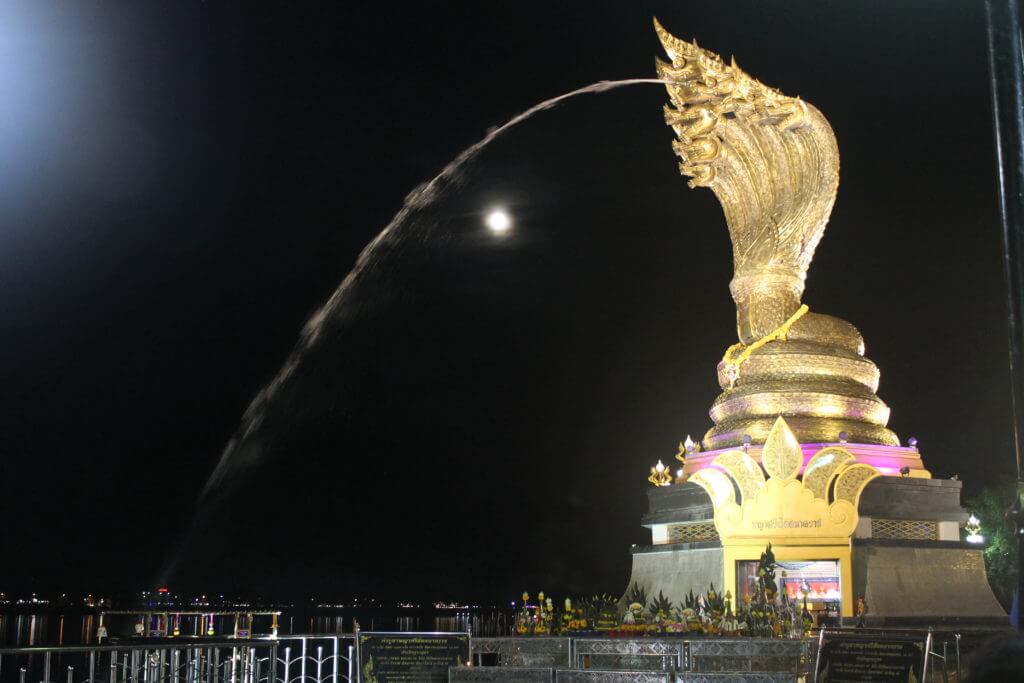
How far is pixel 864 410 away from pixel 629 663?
11.4m

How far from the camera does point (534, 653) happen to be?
13.9 metres

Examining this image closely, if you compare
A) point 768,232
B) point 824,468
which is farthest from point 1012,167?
point 768,232

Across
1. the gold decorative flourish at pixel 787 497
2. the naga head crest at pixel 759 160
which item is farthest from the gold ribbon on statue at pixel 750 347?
the gold decorative flourish at pixel 787 497

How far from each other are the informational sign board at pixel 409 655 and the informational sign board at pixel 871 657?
4.32 metres

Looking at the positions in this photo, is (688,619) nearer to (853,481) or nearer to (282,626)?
(853,481)

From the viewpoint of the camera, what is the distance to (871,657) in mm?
10016

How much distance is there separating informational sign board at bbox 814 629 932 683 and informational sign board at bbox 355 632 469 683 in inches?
170

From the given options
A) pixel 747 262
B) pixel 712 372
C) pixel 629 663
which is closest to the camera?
pixel 629 663

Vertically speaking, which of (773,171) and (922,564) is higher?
(773,171)

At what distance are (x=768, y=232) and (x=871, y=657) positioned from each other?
1482 centimetres

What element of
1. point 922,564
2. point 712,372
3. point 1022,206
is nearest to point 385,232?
point 712,372

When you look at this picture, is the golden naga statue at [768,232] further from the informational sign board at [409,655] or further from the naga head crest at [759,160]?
the informational sign board at [409,655]

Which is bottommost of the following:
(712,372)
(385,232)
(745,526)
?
(745,526)

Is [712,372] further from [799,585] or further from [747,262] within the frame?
[799,585]
